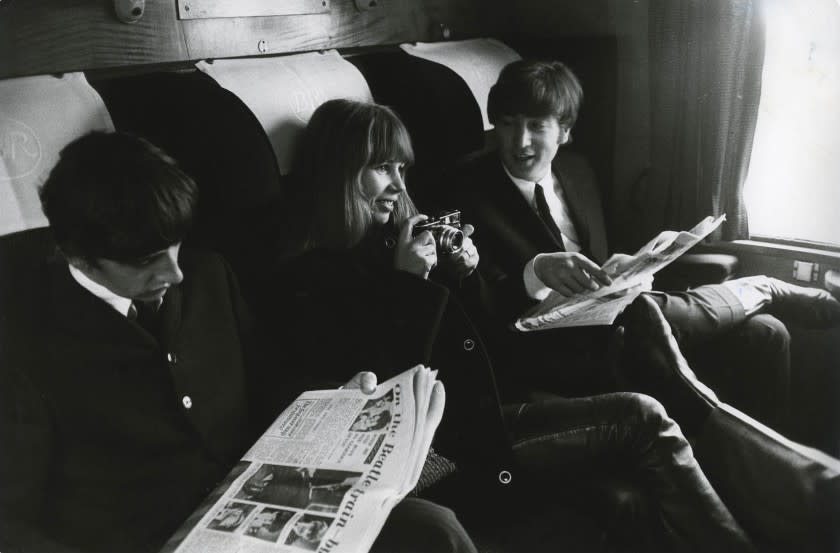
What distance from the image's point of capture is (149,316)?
84 centimetres

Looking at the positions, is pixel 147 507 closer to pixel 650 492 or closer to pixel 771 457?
pixel 650 492

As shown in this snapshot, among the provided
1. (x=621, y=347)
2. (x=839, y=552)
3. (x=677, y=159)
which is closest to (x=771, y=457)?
(x=839, y=552)

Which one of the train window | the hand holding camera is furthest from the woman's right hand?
the train window

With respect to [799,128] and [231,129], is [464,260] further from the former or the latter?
[799,128]

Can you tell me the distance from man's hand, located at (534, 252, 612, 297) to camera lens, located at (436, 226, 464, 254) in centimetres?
19

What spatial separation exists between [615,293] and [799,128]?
48cm

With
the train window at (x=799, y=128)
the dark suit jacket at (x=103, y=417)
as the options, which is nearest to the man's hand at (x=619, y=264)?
the train window at (x=799, y=128)

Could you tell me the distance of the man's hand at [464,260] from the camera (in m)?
1.21

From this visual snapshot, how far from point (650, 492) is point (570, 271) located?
0.39 m

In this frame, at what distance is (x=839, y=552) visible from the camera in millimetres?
1016

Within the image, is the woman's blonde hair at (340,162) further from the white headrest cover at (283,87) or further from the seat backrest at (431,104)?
the seat backrest at (431,104)

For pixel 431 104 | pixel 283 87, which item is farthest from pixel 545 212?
pixel 283 87

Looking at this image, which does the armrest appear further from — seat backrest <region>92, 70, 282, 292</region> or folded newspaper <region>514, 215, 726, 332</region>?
seat backrest <region>92, 70, 282, 292</region>

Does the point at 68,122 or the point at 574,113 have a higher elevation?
the point at 68,122
